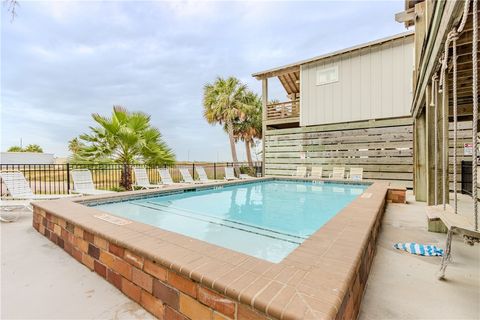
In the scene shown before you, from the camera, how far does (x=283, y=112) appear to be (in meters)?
12.2

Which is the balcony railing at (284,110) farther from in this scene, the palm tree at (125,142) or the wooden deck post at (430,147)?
the wooden deck post at (430,147)

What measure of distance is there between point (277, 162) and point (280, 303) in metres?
11.0

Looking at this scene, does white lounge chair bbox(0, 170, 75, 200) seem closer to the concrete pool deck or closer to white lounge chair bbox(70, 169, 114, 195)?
white lounge chair bbox(70, 169, 114, 195)

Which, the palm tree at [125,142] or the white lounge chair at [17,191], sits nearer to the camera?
the white lounge chair at [17,191]

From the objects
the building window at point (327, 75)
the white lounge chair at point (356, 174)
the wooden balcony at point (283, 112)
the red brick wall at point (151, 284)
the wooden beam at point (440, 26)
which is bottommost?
the red brick wall at point (151, 284)

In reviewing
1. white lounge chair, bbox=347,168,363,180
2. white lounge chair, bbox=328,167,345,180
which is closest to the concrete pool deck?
white lounge chair, bbox=347,168,363,180

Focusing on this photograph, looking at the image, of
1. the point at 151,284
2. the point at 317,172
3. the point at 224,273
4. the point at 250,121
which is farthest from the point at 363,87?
the point at 151,284

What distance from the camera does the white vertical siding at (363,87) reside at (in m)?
8.96

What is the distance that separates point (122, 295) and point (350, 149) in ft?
32.3

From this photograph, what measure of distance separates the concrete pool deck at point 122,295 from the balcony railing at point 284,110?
9362 millimetres

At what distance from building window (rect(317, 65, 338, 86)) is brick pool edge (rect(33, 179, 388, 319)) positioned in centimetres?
907

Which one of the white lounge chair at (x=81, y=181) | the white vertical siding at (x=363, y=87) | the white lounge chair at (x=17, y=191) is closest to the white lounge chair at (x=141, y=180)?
the white lounge chair at (x=81, y=181)

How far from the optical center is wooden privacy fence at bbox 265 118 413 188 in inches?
353

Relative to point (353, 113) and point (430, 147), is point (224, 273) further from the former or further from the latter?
point (353, 113)
